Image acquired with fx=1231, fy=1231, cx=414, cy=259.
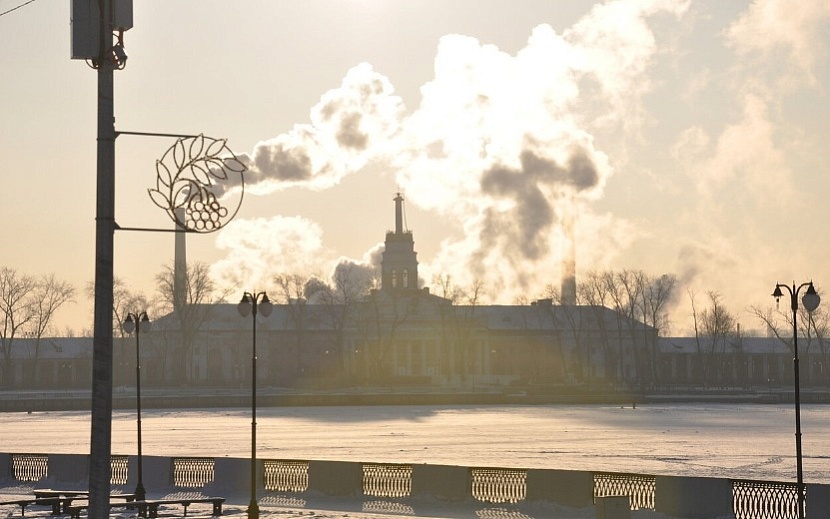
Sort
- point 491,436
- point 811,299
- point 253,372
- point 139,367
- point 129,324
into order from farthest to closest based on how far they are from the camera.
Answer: point 491,436
point 129,324
point 139,367
point 253,372
point 811,299

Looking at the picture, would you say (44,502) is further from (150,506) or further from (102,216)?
(102,216)

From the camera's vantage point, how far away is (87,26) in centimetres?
1141

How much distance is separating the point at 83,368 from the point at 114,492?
110162 mm

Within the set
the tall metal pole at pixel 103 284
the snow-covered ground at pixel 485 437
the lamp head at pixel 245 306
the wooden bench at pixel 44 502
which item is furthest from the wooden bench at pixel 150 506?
the tall metal pole at pixel 103 284

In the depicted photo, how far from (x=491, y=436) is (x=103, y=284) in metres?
46.4

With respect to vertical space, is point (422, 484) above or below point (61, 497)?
above

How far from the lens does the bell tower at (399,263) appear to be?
481 ft

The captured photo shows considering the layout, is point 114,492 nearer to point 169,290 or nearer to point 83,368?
point 169,290

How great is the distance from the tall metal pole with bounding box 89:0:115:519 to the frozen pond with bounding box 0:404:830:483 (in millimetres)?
28901

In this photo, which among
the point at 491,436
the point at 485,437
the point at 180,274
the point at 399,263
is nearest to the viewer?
the point at 485,437

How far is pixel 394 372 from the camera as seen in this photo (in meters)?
142

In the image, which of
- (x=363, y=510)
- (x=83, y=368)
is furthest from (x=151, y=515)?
(x=83, y=368)

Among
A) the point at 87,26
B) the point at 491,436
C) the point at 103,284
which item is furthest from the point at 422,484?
the point at 491,436

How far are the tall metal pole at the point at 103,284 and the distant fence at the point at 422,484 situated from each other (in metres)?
17.1
